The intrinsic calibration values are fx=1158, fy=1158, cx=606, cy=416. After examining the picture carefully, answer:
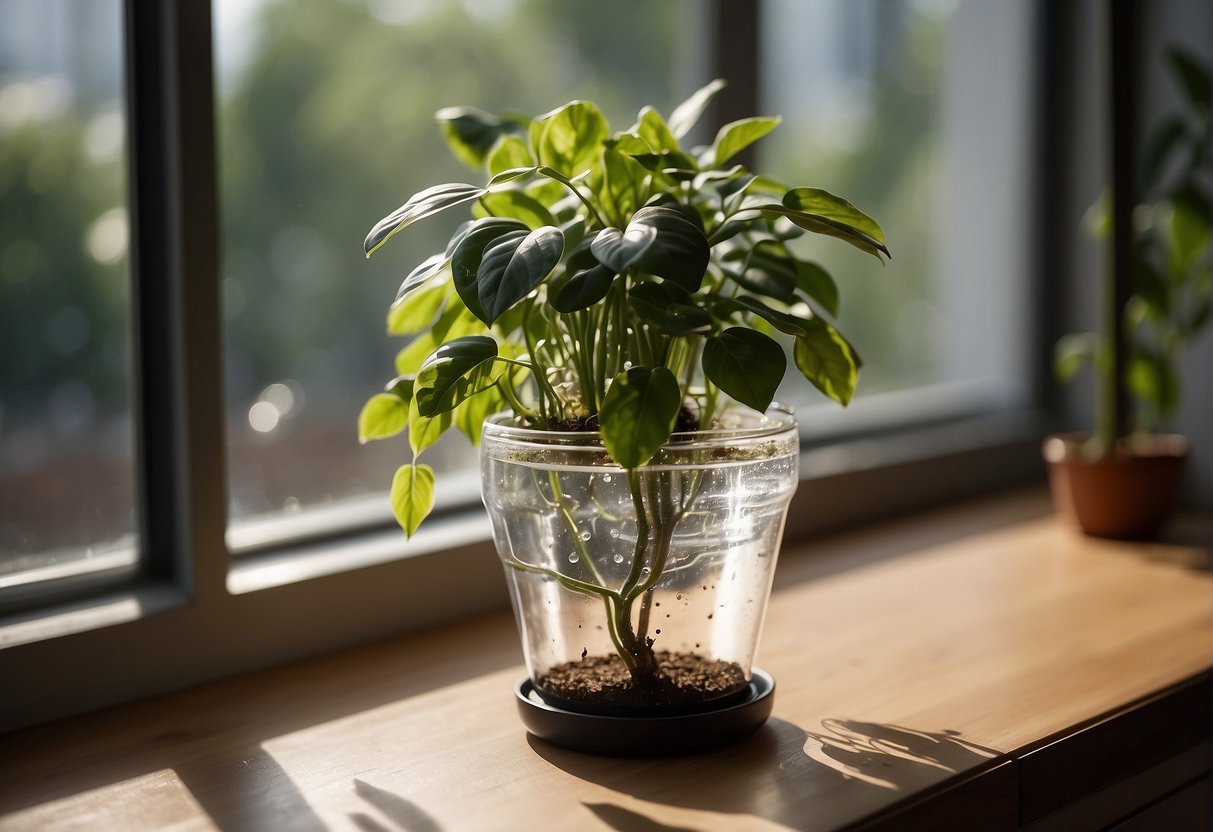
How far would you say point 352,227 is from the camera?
132 centimetres

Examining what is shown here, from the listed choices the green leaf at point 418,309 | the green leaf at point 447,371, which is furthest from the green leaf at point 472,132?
the green leaf at point 447,371

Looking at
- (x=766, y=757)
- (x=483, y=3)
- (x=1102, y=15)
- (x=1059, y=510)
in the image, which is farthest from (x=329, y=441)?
(x=1102, y=15)

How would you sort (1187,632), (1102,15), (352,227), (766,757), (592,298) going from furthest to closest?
(1102,15) < (352,227) < (1187,632) < (766,757) < (592,298)

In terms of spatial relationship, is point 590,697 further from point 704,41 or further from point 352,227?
point 704,41

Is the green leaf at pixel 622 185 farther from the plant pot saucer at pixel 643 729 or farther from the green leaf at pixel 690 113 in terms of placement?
the plant pot saucer at pixel 643 729

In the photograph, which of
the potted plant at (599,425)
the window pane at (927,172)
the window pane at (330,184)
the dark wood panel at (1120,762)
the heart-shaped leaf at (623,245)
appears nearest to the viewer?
the heart-shaped leaf at (623,245)

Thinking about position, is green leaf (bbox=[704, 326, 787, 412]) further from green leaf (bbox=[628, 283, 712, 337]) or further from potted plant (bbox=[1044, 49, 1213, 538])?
potted plant (bbox=[1044, 49, 1213, 538])

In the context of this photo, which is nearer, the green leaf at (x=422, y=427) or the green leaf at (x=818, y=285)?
the green leaf at (x=422, y=427)

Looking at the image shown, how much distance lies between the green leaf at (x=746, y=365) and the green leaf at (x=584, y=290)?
87mm

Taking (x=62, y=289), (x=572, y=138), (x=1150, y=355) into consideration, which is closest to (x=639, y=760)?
(x=572, y=138)

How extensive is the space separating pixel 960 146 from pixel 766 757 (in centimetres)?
154

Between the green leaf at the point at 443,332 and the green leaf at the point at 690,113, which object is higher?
the green leaf at the point at 690,113

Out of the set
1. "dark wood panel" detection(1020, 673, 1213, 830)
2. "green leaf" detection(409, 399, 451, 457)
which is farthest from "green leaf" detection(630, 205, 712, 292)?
"dark wood panel" detection(1020, 673, 1213, 830)

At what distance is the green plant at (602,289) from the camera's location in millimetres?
735
